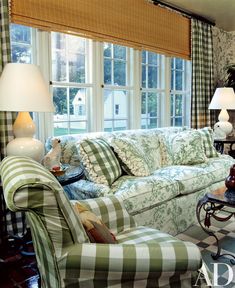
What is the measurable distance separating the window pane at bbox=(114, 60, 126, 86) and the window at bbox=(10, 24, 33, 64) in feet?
3.70

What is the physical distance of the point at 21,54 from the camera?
9.07 feet

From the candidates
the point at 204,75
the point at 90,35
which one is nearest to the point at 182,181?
the point at 90,35

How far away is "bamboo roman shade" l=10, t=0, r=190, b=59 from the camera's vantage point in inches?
104

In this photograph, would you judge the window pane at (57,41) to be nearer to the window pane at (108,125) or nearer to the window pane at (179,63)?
the window pane at (108,125)

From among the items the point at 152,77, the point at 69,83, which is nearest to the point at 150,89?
the point at 152,77

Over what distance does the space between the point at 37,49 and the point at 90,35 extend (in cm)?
58

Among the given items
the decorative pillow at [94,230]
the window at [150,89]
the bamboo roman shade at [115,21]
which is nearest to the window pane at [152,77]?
the window at [150,89]

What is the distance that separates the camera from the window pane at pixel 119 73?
11.9 feet

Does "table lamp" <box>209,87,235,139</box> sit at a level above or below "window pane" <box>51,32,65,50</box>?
below

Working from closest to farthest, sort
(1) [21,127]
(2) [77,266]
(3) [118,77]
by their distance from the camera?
(2) [77,266] < (1) [21,127] < (3) [118,77]

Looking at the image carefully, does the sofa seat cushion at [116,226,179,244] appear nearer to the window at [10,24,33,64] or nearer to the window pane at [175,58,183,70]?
the window at [10,24,33,64]

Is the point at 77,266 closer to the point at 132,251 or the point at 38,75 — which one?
the point at 132,251

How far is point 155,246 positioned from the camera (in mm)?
1250

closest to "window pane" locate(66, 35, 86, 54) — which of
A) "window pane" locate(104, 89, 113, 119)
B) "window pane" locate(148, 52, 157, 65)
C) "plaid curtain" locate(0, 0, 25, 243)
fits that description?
"window pane" locate(104, 89, 113, 119)
